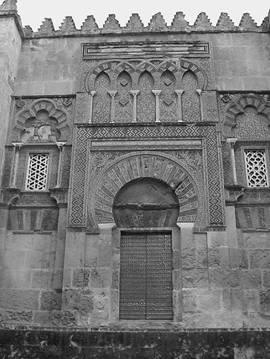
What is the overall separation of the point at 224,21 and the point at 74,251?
584cm

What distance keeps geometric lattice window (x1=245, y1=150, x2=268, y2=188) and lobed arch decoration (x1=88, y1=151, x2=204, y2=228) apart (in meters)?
1.07

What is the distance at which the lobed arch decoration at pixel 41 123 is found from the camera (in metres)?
9.34

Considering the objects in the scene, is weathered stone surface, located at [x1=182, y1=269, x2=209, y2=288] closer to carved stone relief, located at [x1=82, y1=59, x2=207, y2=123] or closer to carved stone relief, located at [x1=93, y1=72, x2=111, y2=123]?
carved stone relief, located at [x1=82, y1=59, x2=207, y2=123]

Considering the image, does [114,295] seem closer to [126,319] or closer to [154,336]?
[126,319]

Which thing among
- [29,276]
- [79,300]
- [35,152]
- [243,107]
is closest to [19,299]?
[29,276]

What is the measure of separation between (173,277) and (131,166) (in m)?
2.14

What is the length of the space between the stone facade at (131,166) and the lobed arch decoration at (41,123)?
1.1 inches

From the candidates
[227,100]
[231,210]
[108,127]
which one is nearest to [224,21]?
[227,100]

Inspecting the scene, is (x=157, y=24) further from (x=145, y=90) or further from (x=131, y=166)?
(x=131, y=166)

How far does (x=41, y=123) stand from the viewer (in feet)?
31.2

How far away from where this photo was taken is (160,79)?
968cm

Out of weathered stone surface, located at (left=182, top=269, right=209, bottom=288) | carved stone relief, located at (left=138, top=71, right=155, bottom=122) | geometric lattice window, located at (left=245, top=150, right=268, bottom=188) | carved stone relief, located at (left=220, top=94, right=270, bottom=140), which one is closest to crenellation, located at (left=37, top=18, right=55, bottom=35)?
carved stone relief, located at (left=138, top=71, right=155, bottom=122)

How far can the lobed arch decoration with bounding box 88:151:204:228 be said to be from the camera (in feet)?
27.4

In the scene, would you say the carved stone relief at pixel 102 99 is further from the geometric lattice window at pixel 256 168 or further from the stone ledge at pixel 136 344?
the stone ledge at pixel 136 344
